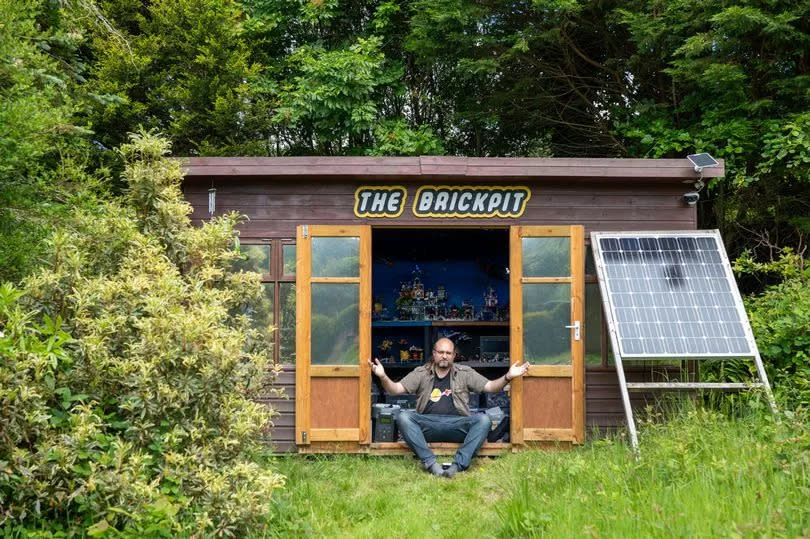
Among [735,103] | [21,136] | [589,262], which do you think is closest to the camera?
→ [21,136]

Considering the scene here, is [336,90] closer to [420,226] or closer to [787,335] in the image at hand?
[420,226]

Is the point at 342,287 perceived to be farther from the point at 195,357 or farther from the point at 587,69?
the point at 587,69

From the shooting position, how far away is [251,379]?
5.50 meters

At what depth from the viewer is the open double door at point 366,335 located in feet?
23.4

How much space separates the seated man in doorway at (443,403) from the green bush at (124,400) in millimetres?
1863

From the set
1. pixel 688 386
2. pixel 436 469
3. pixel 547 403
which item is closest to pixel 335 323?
pixel 436 469

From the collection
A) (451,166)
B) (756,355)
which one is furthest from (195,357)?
(756,355)

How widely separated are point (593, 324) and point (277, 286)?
3173 mm

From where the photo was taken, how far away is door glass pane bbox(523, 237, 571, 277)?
7.27 meters

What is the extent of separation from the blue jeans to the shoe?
3cm

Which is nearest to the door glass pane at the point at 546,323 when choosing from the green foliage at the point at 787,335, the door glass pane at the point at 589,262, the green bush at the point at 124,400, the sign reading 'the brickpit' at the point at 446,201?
the door glass pane at the point at 589,262

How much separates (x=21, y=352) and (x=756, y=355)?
5566 millimetres

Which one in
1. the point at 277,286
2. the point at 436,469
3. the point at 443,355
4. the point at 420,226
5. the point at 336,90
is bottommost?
the point at 436,469

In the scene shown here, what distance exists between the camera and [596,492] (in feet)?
14.4
